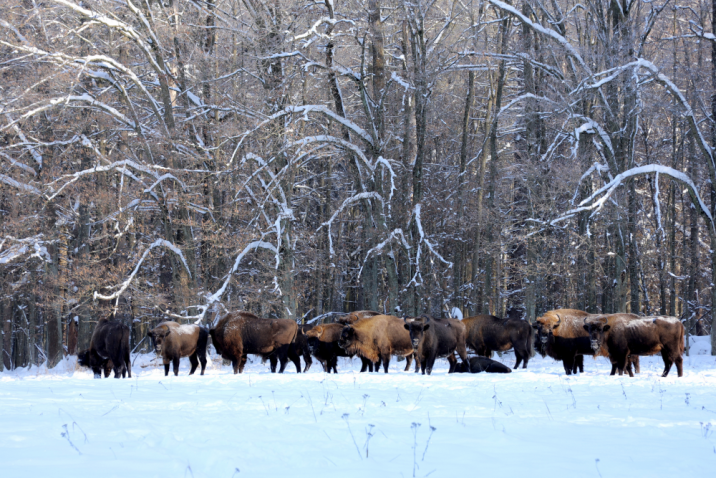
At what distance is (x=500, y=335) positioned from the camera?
19.4 m

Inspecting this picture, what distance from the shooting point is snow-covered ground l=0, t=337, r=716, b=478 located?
5250 millimetres

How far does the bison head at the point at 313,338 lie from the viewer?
18.1 meters

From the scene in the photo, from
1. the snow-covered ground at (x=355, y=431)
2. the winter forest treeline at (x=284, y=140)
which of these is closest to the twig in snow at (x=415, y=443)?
the snow-covered ground at (x=355, y=431)

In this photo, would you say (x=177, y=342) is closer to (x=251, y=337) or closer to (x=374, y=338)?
(x=251, y=337)

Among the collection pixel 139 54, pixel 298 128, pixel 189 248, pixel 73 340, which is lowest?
pixel 73 340

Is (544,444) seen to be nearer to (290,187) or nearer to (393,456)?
(393,456)

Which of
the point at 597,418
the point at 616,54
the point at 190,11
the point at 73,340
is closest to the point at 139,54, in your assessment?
the point at 190,11

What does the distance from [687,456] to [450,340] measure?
458 inches

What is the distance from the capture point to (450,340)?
17.4m

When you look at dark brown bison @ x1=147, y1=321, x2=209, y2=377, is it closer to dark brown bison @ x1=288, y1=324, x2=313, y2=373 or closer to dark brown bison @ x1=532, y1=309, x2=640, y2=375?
dark brown bison @ x1=288, y1=324, x2=313, y2=373

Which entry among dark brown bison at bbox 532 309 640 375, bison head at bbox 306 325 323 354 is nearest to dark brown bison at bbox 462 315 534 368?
dark brown bison at bbox 532 309 640 375

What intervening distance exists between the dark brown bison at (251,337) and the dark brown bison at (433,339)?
3464mm

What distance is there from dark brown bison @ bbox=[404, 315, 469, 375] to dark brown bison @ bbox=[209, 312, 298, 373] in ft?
11.4

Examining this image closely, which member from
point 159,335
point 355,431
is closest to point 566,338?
point 159,335
